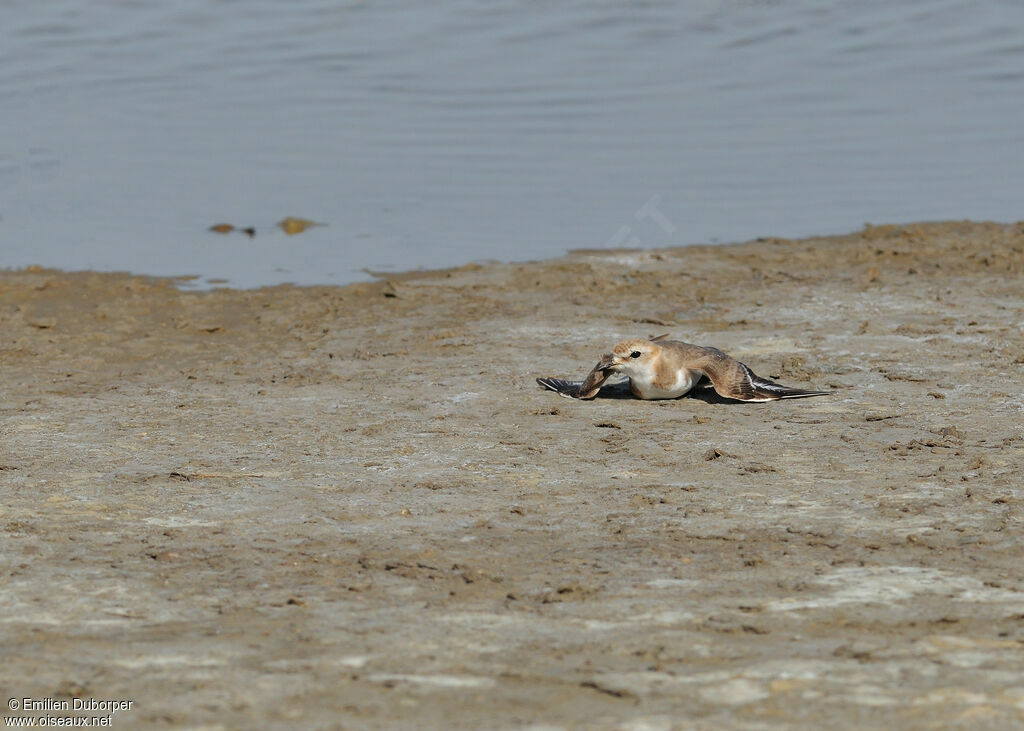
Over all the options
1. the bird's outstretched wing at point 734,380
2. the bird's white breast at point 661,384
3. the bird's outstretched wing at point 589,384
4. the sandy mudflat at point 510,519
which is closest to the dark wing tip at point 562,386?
the bird's outstretched wing at point 589,384

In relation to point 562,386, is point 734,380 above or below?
above

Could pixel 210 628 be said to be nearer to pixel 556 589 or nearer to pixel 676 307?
pixel 556 589

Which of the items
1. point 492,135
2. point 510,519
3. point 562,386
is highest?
point 492,135

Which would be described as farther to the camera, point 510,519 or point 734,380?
point 734,380

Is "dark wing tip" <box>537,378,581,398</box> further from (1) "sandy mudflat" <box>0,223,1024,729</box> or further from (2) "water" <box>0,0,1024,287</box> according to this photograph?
(2) "water" <box>0,0,1024,287</box>

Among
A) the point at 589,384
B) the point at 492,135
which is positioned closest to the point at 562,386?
the point at 589,384

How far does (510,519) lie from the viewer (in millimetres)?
5945

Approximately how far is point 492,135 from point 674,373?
11.0 m

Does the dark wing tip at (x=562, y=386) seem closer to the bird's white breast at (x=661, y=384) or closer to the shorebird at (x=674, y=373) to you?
the shorebird at (x=674, y=373)

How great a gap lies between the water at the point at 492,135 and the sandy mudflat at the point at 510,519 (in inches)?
131

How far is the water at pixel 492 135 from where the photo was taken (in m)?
14.3

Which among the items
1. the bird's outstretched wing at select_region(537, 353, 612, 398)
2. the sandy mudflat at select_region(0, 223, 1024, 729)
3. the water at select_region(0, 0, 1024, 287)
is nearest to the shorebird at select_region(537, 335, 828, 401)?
the bird's outstretched wing at select_region(537, 353, 612, 398)

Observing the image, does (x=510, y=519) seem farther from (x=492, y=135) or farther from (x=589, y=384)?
(x=492, y=135)

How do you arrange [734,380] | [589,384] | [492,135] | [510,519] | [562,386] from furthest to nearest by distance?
[492,135] → [562,386] → [589,384] → [734,380] → [510,519]
